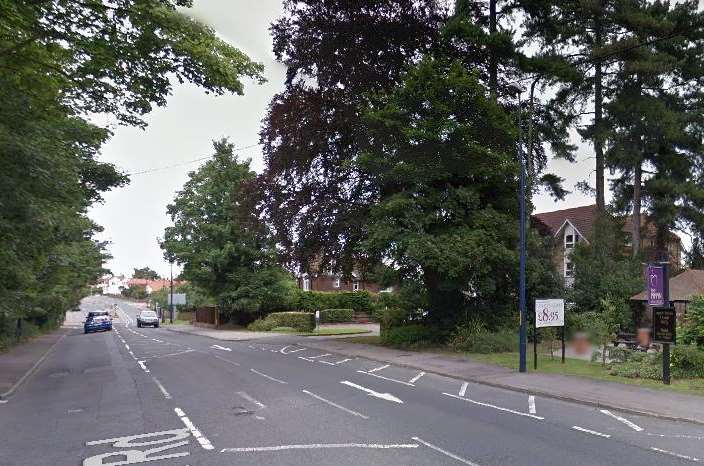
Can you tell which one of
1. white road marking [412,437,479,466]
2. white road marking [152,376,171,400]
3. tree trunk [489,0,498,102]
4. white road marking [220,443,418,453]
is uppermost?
tree trunk [489,0,498,102]

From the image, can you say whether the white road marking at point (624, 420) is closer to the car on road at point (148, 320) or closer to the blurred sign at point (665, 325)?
the blurred sign at point (665, 325)

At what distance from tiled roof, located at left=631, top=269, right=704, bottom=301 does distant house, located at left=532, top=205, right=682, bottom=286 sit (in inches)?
120

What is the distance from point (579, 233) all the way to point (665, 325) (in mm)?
36036

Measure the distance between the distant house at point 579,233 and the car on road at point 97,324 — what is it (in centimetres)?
3647

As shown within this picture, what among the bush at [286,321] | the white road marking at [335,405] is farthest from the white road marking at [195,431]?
the bush at [286,321]

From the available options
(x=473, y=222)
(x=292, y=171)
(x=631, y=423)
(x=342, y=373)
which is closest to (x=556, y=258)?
(x=473, y=222)

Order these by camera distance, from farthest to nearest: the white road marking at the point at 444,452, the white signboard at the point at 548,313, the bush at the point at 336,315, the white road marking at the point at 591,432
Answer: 1. the bush at the point at 336,315
2. the white signboard at the point at 548,313
3. the white road marking at the point at 591,432
4. the white road marking at the point at 444,452

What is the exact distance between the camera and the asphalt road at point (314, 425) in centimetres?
784

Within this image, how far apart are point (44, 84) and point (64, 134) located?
2.94 m

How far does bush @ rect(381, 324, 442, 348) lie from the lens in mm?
24812

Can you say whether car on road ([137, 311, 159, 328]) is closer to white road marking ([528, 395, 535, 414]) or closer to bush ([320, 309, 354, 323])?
bush ([320, 309, 354, 323])

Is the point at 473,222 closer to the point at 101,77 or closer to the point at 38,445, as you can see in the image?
the point at 101,77

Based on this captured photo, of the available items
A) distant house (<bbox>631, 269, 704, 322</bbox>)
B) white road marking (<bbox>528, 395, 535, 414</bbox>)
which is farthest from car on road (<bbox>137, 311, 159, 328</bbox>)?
white road marking (<bbox>528, 395, 535, 414</bbox>)

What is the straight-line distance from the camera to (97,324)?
50.9 m
